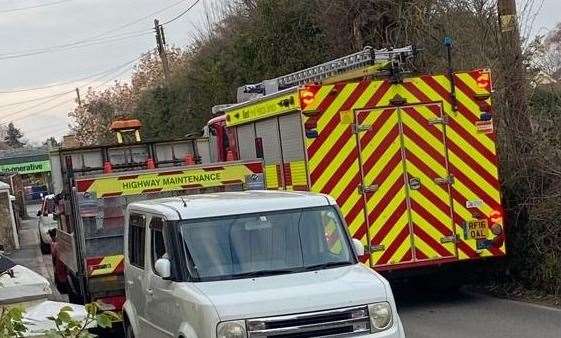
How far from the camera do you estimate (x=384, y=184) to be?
1106 centimetres

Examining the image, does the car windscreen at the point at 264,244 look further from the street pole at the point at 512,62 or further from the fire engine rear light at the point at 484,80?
the street pole at the point at 512,62

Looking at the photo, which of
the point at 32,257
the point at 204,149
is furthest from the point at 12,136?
the point at 204,149

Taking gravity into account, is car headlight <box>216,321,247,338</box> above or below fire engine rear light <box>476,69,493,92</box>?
below

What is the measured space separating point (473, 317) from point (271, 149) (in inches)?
144

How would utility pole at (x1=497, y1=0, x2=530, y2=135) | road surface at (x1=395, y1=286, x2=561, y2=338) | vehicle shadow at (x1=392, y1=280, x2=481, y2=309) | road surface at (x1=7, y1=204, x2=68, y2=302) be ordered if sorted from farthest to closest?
road surface at (x1=7, y1=204, x2=68, y2=302) < utility pole at (x1=497, y1=0, x2=530, y2=135) < vehicle shadow at (x1=392, y1=280, x2=481, y2=309) < road surface at (x1=395, y1=286, x2=561, y2=338)

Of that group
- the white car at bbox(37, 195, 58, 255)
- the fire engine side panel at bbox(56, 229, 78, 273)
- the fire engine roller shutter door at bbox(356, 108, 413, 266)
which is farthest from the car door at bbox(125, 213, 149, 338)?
the white car at bbox(37, 195, 58, 255)

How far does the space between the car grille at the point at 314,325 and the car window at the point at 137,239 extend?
2.13 m

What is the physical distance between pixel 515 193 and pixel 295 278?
241 inches

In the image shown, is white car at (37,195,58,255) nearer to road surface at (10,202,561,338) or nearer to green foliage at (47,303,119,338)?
road surface at (10,202,561,338)

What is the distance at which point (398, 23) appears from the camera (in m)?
19.5

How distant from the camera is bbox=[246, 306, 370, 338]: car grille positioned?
6008mm

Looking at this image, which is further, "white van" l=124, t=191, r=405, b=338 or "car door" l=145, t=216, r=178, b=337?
"car door" l=145, t=216, r=178, b=337

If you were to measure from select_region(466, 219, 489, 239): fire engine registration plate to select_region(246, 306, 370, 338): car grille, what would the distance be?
205 inches

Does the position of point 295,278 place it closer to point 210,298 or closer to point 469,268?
point 210,298
